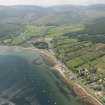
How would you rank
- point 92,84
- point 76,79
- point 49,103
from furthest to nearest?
1. point 76,79
2. point 92,84
3. point 49,103

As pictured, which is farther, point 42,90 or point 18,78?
point 18,78

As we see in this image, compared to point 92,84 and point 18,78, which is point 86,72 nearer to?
point 92,84

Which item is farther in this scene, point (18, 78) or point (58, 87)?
point (18, 78)

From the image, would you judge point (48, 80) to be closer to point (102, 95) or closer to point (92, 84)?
point (92, 84)

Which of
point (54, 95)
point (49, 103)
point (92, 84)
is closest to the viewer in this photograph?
point (49, 103)

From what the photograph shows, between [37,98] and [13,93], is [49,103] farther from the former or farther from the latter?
[13,93]

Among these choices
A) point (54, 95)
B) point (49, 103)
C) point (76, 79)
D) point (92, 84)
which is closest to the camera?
point (49, 103)

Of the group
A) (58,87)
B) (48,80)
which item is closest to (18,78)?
(48,80)

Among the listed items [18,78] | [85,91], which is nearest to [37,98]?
[85,91]
